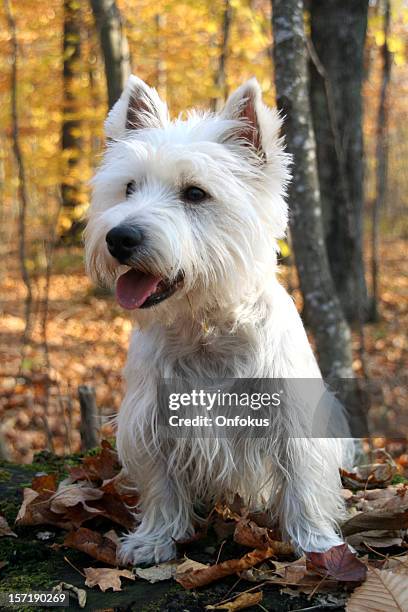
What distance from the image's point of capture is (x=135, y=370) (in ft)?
9.08

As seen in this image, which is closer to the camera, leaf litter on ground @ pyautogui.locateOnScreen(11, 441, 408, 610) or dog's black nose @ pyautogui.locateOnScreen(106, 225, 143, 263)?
leaf litter on ground @ pyautogui.locateOnScreen(11, 441, 408, 610)

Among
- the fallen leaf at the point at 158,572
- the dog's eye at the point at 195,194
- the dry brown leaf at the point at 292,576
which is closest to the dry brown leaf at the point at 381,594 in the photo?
the dry brown leaf at the point at 292,576

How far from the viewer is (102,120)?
9.42m

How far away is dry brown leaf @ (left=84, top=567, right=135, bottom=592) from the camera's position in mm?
2346

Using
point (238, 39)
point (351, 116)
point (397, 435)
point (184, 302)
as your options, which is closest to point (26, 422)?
point (397, 435)

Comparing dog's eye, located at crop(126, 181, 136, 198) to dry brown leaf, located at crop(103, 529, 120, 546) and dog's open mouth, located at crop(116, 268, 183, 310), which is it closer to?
dog's open mouth, located at crop(116, 268, 183, 310)

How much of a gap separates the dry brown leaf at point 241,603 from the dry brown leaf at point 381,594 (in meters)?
0.31

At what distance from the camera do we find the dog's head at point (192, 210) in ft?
A: 7.91

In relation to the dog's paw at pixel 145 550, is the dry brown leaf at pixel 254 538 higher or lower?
higher

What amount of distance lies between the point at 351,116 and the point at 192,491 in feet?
21.3

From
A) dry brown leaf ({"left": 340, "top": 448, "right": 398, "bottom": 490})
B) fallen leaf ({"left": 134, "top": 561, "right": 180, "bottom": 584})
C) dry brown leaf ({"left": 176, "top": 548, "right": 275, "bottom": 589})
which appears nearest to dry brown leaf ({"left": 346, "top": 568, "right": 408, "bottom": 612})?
dry brown leaf ({"left": 176, "top": 548, "right": 275, "bottom": 589})

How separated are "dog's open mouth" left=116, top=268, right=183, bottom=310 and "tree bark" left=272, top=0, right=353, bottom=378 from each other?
2.15 metres

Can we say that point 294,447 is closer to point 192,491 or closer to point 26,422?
point 192,491

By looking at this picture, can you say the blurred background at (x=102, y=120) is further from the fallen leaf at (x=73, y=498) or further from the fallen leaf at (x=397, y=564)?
the fallen leaf at (x=397, y=564)
